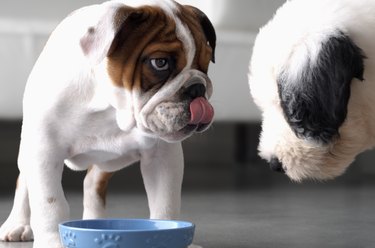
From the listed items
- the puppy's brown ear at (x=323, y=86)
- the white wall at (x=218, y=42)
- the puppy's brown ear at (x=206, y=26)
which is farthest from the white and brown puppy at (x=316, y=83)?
the white wall at (x=218, y=42)

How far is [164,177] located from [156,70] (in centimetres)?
34

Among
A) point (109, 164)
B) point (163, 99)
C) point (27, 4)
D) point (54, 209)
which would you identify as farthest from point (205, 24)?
point (27, 4)

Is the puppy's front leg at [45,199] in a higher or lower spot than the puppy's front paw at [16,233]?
higher

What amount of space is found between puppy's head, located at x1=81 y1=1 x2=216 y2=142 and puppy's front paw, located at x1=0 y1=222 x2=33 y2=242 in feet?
1.87

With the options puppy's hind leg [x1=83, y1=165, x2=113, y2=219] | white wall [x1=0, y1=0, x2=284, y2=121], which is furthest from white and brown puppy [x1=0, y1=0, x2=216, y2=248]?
white wall [x1=0, y1=0, x2=284, y2=121]

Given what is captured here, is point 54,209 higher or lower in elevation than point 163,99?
lower

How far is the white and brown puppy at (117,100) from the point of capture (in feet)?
6.67

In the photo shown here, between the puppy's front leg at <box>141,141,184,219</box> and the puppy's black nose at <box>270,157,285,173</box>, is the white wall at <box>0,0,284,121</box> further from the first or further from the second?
the puppy's black nose at <box>270,157,285,173</box>

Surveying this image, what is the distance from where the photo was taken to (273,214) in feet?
9.72

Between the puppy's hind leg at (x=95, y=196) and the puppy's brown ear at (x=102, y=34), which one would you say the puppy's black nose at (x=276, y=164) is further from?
the puppy's hind leg at (x=95, y=196)

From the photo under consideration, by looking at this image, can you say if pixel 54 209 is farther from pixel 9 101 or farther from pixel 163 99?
pixel 9 101

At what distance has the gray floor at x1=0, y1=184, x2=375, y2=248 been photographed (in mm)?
2309

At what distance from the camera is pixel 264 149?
6.88 feet

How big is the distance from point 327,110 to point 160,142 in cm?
55
